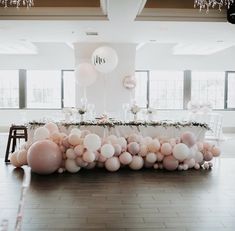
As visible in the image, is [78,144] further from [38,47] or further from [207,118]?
[38,47]

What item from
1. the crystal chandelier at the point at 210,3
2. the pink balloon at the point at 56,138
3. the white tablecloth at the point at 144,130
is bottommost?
the pink balloon at the point at 56,138

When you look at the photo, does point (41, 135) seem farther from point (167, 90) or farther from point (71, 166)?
point (167, 90)

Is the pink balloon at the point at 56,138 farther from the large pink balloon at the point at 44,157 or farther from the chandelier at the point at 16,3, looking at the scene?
the chandelier at the point at 16,3

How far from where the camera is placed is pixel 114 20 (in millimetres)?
6652

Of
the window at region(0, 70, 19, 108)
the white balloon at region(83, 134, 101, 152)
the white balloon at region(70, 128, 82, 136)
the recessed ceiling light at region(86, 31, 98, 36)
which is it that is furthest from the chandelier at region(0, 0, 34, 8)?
the window at region(0, 70, 19, 108)

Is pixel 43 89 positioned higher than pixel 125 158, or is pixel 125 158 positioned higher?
pixel 43 89

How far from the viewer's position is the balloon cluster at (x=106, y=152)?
17.6 feet

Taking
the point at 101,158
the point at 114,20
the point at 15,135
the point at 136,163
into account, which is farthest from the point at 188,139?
the point at 15,135

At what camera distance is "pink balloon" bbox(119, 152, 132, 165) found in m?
5.67

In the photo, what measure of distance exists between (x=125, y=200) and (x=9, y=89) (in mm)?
9623

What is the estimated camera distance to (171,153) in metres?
5.82

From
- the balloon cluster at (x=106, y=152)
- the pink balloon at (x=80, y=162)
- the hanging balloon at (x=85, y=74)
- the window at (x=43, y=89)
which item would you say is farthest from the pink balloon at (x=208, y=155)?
the window at (x=43, y=89)

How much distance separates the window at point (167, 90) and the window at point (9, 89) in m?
4.96

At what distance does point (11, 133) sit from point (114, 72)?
3969 mm
